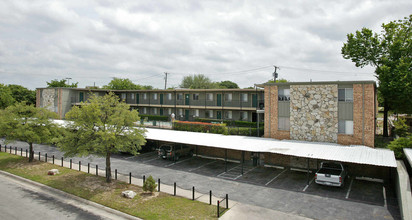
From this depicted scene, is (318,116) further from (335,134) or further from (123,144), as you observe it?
(123,144)

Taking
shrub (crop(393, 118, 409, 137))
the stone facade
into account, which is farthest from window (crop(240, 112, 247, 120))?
shrub (crop(393, 118, 409, 137))

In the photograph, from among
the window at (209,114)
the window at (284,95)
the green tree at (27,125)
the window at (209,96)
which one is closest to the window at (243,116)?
the window at (209,114)

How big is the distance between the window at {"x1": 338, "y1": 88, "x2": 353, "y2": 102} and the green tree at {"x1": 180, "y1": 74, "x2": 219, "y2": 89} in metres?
70.9

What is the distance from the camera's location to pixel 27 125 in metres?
25.9

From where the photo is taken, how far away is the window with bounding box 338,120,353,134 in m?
23.8

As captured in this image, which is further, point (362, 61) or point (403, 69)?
point (362, 61)

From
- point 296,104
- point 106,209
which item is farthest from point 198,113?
point 106,209

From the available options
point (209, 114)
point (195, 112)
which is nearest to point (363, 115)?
point (209, 114)

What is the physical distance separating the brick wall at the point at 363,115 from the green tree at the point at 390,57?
7224mm

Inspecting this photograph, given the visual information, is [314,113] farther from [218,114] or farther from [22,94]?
[22,94]

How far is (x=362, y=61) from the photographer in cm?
3384

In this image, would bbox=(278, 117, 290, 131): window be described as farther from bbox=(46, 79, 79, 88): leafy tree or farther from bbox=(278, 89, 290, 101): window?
bbox=(46, 79, 79, 88): leafy tree

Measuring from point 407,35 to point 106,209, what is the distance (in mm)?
36488

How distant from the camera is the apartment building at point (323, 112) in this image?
76.1ft
